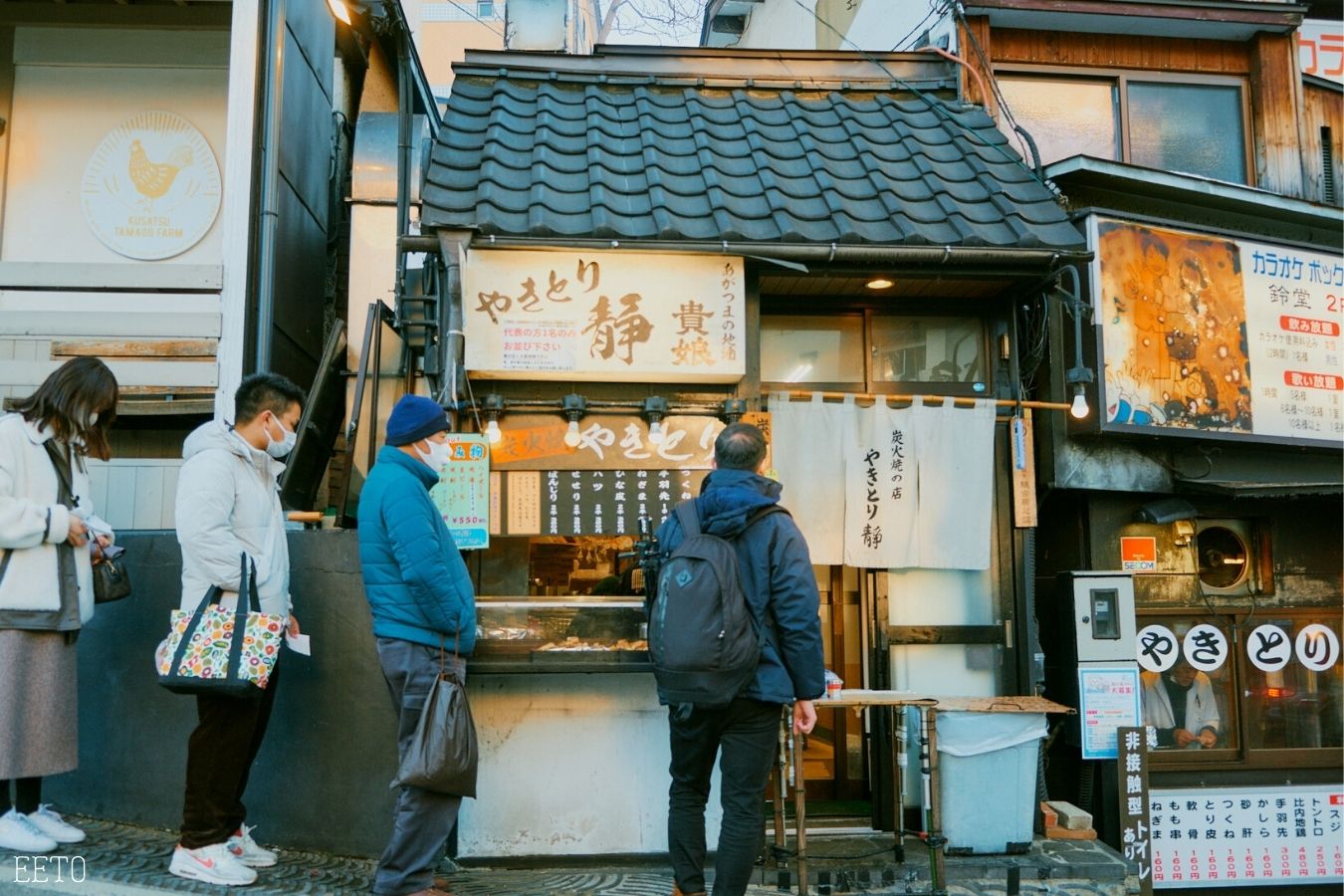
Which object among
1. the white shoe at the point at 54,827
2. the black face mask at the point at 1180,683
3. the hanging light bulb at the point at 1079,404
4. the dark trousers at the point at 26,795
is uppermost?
the hanging light bulb at the point at 1079,404

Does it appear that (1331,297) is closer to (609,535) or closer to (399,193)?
(609,535)

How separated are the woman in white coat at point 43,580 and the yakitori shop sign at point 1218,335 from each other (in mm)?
7173

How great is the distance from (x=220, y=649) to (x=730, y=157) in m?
5.33

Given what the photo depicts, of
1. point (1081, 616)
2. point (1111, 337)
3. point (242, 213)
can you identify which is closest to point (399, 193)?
point (242, 213)

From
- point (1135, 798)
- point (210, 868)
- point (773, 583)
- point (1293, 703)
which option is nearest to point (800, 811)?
point (773, 583)

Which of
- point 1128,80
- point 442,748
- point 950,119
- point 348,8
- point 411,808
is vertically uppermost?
point 1128,80

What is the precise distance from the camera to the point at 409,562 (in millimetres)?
4656

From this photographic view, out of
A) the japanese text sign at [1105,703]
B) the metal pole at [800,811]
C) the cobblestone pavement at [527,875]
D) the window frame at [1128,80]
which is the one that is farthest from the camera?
the window frame at [1128,80]

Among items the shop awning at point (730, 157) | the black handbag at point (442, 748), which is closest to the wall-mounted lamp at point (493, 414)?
the shop awning at point (730, 157)

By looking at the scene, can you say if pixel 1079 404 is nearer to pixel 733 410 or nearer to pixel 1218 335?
pixel 1218 335

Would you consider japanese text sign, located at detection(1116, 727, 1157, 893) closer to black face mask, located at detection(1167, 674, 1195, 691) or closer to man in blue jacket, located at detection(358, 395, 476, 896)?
black face mask, located at detection(1167, 674, 1195, 691)

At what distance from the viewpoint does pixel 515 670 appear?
608 cm

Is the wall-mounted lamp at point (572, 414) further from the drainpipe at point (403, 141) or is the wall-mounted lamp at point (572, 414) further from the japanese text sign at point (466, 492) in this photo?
the drainpipe at point (403, 141)

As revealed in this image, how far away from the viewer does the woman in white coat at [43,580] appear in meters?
4.83
